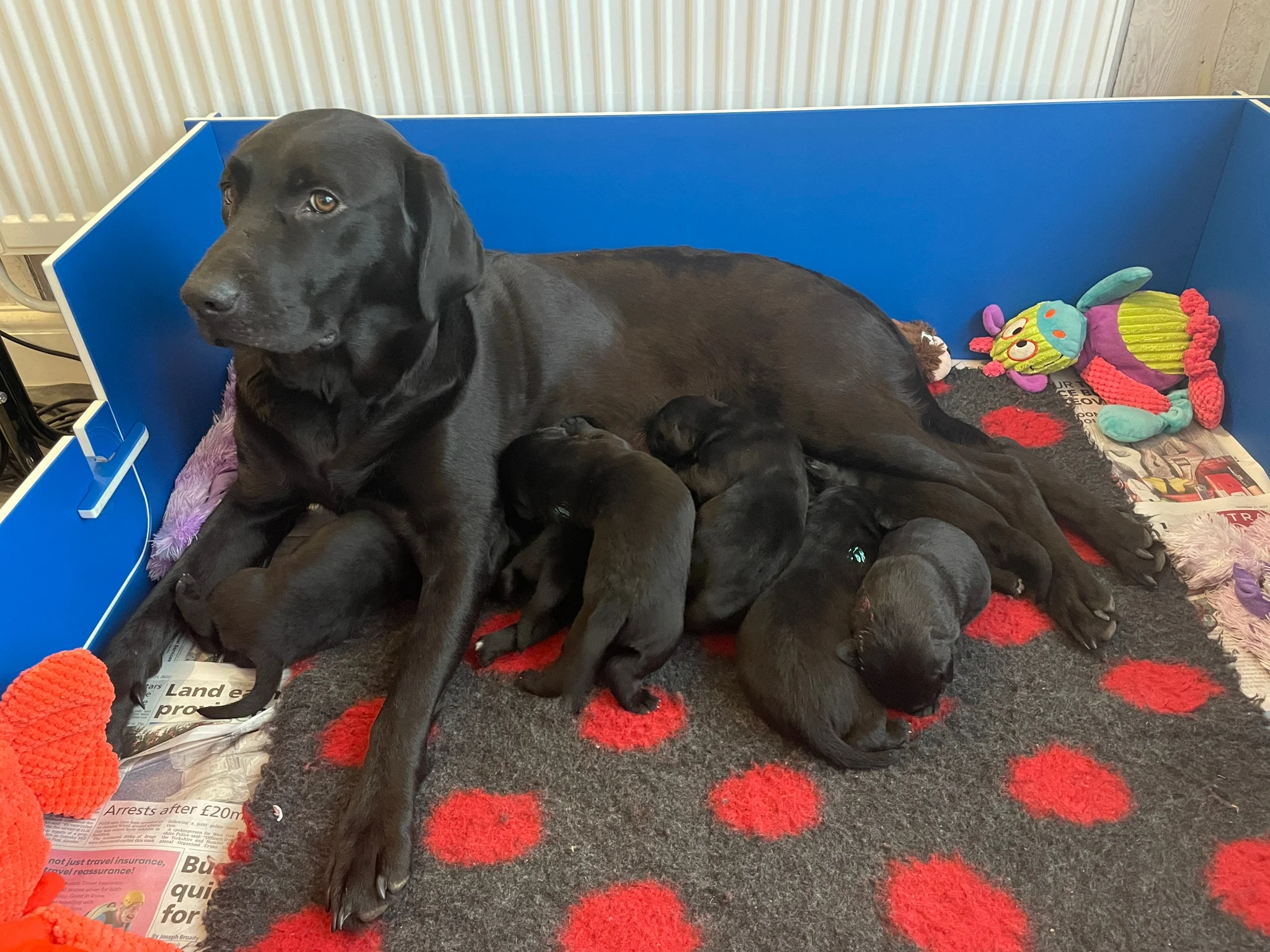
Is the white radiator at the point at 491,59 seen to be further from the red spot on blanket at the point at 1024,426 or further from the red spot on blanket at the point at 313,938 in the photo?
the red spot on blanket at the point at 313,938

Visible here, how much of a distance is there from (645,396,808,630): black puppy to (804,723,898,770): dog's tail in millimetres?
277

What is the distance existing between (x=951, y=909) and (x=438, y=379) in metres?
1.23

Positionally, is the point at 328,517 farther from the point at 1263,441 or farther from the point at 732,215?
the point at 1263,441

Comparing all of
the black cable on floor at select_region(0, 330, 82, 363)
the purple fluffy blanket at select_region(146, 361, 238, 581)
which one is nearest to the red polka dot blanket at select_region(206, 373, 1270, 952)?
the purple fluffy blanket at select_region(146, 361, 238, 581)

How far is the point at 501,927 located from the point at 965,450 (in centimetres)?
140

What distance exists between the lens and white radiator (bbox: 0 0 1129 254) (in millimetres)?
2199

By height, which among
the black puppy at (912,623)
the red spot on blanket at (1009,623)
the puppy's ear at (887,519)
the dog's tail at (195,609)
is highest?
the black puppy at (912,623)

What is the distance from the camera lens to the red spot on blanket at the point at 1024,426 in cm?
227

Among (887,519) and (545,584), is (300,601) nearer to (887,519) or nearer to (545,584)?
(545,584)

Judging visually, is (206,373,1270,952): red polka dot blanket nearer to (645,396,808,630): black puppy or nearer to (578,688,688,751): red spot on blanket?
(578,688,688,751): red spot on blanket

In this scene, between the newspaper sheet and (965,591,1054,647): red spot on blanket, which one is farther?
Result: (965,591,1054,647): red spot on blanket

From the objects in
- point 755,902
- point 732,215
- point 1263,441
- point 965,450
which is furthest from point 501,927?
point 1263,441

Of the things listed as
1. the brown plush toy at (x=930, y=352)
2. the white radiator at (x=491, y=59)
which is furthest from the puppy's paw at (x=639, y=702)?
the white radiator at (x=491, y=59)

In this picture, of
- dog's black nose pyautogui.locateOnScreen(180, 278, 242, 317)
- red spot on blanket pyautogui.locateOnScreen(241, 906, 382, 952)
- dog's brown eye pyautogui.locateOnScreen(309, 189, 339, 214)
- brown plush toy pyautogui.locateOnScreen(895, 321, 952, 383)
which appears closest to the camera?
red spot on blanket pyautogui.locateOnScreen(241, 906, 382, 952)
